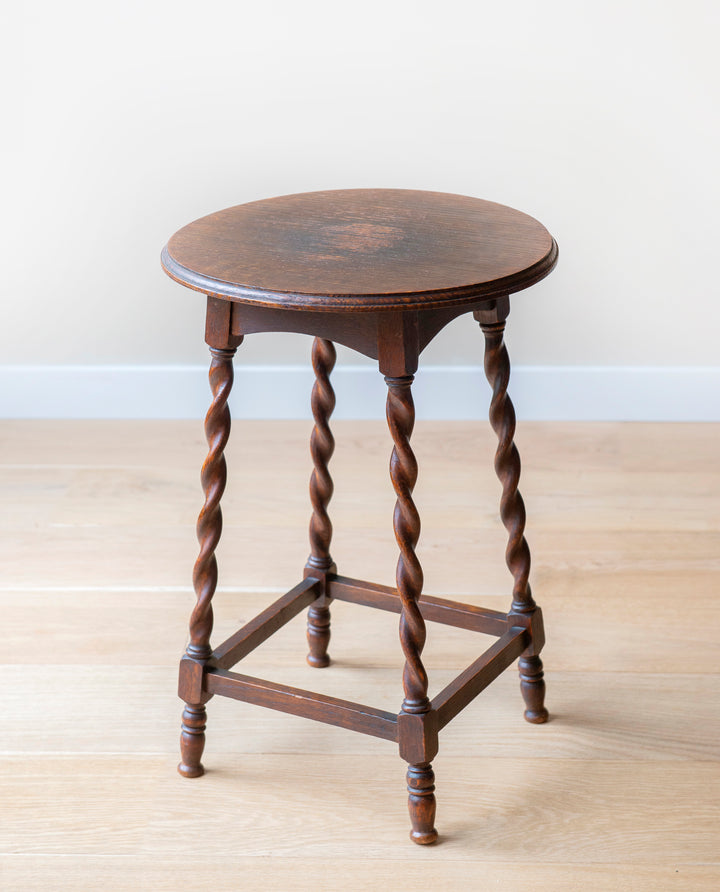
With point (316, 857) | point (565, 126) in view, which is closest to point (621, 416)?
point (565, 126)

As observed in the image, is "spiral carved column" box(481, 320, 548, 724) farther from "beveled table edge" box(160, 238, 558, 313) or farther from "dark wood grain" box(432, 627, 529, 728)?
"beveled table edge" box(160, 238, 558, 313)

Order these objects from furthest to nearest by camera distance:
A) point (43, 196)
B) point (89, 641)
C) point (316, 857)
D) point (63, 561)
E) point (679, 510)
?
point (43, 196)
point (679, 510)
point (63, 561)
point (89, 641)
point (316, 857)

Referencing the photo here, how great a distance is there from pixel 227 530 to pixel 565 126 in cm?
108

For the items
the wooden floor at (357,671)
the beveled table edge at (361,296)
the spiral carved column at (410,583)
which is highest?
the beveled table edge at (361,296)

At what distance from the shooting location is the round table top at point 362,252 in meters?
1.22

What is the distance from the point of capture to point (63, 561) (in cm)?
207

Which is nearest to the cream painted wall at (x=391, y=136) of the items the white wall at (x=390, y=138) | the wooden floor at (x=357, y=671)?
the white wall at (x=390, y=138)

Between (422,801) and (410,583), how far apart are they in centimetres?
27

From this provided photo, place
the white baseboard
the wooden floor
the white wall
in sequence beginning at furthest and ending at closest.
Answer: the white baseboard
the white wall
the wooden floor

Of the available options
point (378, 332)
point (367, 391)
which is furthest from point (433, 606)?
point (367, 391)

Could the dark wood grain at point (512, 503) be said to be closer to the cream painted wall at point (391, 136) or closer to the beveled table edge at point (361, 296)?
the beveled table edge at point (361, 296)

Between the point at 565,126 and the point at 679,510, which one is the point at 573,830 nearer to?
the point at 679,510

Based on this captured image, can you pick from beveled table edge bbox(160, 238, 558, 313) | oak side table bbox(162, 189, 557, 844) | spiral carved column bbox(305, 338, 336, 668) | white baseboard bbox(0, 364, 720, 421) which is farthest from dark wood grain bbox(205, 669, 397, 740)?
white baseboard bbox(0, 364, 720, 421)

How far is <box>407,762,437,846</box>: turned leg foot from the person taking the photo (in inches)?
54.7
